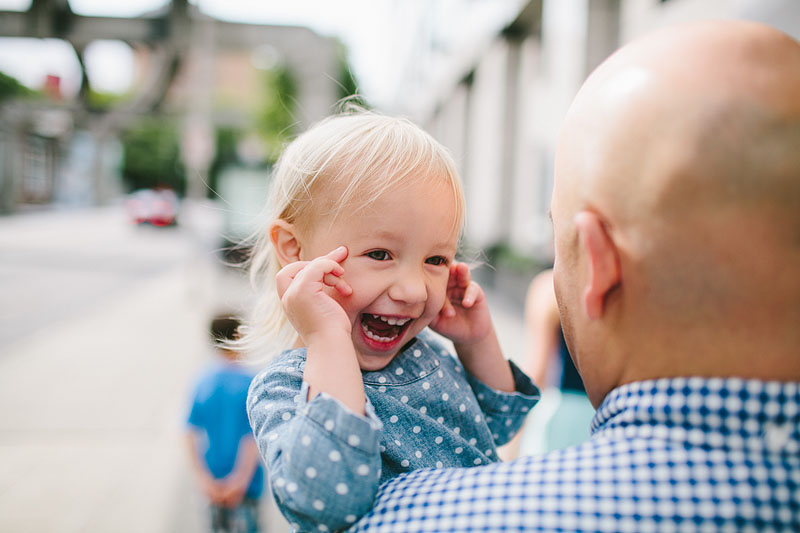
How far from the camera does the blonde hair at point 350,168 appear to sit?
113 cm

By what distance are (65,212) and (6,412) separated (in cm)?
4259

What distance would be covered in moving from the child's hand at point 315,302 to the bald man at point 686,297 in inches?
12.6

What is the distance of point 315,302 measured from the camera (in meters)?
1.01

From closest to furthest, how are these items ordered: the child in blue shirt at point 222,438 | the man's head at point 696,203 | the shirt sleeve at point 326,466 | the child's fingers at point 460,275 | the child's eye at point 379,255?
the man's head at point 696,203, the shirt sleeve at point 326,466, the child's eye at point 379,255, the child's fingers at point 460,275, the child in blue shirt at point 222,438

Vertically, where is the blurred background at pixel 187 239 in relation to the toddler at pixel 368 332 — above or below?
below

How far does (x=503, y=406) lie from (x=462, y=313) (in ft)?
0.73

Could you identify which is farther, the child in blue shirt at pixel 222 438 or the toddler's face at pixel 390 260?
the child in blue shirt at pixel 222 438

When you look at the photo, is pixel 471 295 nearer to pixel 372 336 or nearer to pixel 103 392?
pixel 372 336

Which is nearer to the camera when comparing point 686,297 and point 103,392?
point 686,297

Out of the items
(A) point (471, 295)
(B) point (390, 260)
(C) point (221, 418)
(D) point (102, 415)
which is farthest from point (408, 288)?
(D) point (102, 415)

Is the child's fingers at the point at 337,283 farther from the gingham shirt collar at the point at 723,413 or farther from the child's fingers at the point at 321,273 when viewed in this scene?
the gingham shirt collar at the point at 723,413

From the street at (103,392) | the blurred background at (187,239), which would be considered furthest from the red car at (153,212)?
the street at (103,392)

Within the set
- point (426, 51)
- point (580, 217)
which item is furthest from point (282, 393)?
point (426, 51)

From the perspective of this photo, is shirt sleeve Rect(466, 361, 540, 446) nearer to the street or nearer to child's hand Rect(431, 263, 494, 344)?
child's hand Rect(431, 263, 494, 344)
